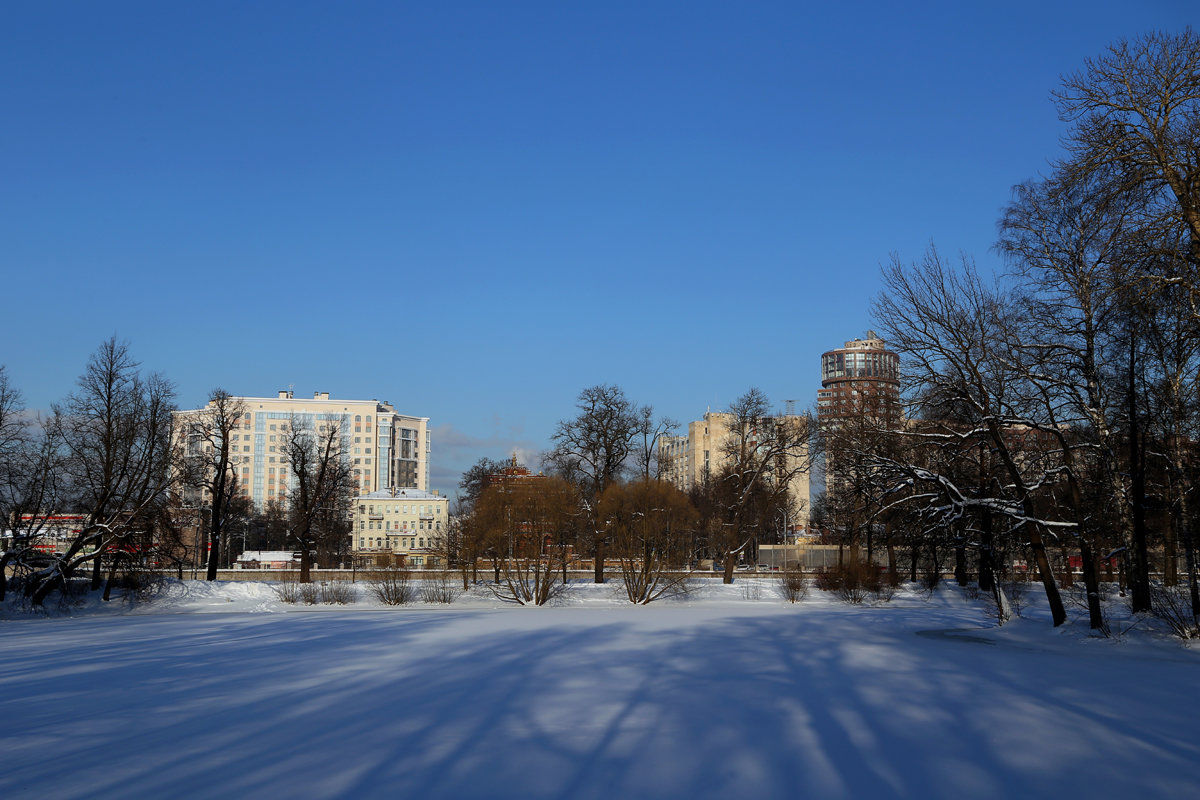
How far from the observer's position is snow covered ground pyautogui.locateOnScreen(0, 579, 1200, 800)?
872 centimetres

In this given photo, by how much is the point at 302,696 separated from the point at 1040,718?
10464mm

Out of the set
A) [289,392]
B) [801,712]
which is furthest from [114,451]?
[289,392]

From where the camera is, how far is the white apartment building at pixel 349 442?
148 m

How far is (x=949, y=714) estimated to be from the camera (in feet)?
39.4

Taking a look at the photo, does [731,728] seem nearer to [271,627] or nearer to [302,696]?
[302,696]

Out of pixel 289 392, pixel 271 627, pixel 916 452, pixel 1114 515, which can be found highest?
pixel 289 392

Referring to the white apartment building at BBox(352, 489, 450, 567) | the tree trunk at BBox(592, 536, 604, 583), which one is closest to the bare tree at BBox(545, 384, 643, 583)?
the tree trunk at BBox(592, 536, 604, 583)

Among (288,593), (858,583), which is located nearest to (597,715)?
(858,583)

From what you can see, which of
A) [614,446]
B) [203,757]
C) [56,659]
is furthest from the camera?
[614,446]

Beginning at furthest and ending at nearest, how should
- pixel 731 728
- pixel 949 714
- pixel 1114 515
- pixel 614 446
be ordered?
pixel 614 446 < pixel 1114 515 < pixel 949 714 < pixel 731 728

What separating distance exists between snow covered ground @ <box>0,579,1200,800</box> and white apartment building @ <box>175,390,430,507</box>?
408 feet

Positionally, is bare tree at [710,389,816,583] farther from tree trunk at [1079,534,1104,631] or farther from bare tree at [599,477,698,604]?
tree trunk at [1079,534,1104,631]

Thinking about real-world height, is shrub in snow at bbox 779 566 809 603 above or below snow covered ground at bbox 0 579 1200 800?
below

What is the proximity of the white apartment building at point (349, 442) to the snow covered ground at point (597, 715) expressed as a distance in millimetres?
124221
